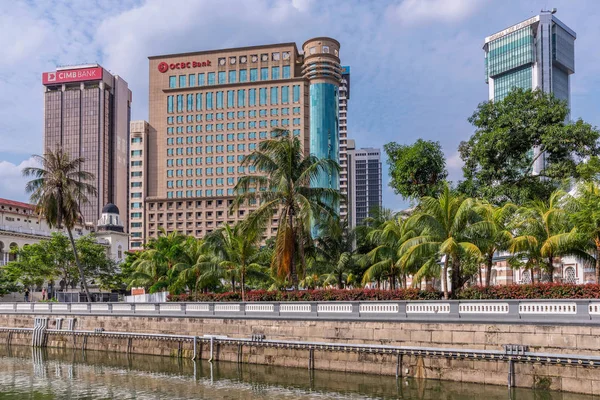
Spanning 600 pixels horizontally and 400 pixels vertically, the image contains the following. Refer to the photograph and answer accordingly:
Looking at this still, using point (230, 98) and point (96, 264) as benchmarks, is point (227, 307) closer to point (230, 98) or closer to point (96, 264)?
point (96, 264)

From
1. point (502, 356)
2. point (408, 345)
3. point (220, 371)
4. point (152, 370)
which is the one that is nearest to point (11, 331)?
point (152, 370)

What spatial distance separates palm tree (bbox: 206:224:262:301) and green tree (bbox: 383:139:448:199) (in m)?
13.6

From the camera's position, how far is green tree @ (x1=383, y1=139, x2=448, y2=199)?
5062cm

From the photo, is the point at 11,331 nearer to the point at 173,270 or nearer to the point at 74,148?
the point at 173,270

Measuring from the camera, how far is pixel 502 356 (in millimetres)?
24062

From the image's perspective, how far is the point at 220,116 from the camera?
144000 millimetres

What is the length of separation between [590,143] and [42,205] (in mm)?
41244

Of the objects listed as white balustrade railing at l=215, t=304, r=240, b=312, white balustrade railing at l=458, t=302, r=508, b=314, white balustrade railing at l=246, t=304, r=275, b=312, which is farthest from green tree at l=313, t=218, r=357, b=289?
white balustrade railing at l=458, t=302, r=508, b=314

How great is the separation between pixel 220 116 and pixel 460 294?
12065cm

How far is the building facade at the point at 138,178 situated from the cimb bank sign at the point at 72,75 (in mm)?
47641

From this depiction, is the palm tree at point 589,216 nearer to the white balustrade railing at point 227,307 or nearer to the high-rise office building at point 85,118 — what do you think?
the white balustrade railing at point 227,307

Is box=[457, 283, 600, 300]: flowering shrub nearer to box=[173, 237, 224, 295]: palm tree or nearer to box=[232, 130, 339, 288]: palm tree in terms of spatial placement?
box=[232, 130, 339, 288]: palm tree

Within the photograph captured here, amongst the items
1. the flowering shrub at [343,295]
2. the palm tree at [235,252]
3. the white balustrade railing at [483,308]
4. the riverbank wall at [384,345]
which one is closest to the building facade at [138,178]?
the palm tree at [235,252]

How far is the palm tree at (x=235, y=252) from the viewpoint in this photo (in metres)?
43.9
